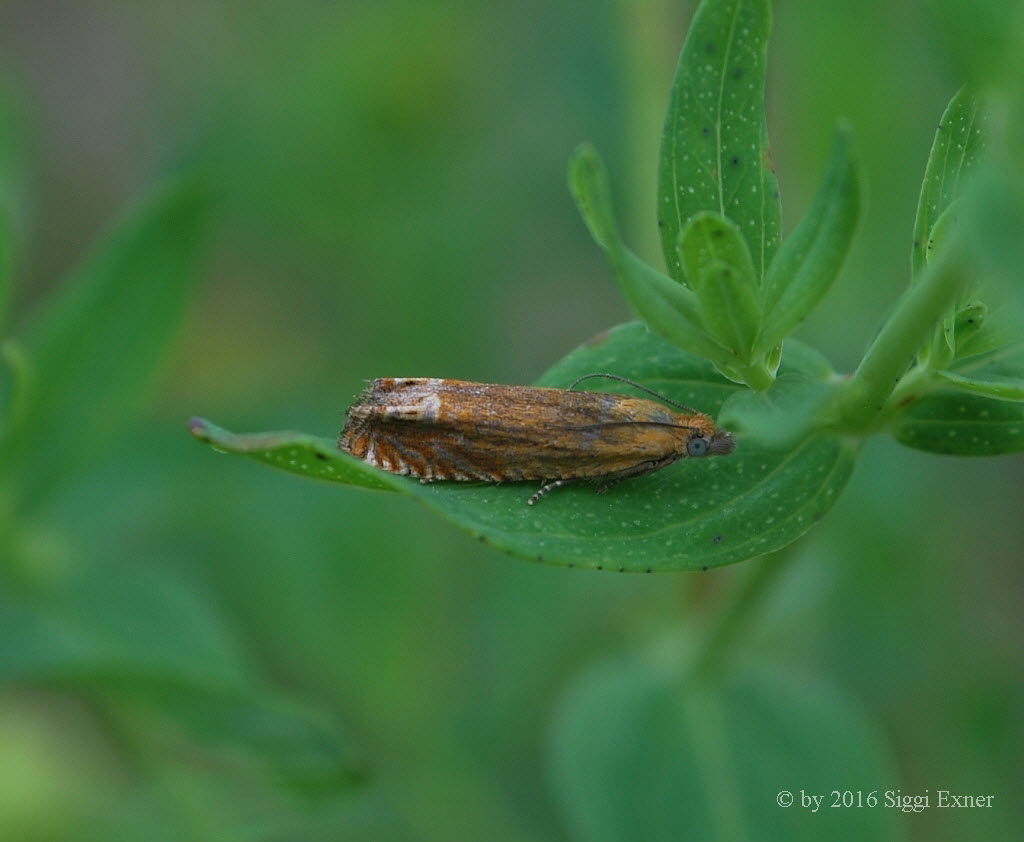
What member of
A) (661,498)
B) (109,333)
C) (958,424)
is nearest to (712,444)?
(661,498)

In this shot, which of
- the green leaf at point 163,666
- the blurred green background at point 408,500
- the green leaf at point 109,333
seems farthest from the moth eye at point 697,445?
the green leaf at point 109,333

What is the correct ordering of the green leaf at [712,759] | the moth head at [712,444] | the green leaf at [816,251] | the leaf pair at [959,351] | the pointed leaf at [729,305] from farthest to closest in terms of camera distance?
the green leaf at [712,759], the moth head at [712,444], the leaf pair at [959,351], the pointed leaf at [729,305], the green leaf at [816,251]

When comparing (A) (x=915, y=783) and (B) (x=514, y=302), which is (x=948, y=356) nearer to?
(A) (x=915, y=783)

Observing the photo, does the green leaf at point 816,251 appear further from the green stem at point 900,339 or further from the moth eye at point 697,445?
the moth eye at point 697,445

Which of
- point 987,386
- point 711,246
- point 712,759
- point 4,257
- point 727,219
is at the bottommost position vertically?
point 712,759

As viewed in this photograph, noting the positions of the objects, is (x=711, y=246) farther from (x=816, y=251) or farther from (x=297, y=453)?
(x=297, y=453)
